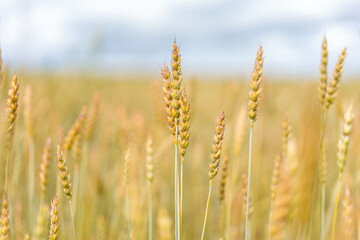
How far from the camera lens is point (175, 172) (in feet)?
2.23

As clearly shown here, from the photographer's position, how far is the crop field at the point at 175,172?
2.21ft

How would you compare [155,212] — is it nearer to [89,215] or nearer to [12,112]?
[89,215]

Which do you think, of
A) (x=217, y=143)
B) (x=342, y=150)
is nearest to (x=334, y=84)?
(x=342, y=150)

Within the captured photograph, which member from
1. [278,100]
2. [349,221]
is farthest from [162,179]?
[278,100]

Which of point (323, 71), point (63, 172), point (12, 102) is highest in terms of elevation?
point (323, 71)

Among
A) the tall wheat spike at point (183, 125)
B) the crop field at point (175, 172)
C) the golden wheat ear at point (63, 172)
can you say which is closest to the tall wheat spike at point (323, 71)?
the crop field at point (175, 172)

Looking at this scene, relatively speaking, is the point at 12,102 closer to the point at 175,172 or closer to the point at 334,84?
the point at 175,172

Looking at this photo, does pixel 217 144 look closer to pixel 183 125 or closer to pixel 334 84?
pixel 183 125

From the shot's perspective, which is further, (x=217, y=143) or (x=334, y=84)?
(x=334, y=84)

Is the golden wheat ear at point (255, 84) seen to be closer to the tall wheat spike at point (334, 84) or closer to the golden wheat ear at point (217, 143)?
the golden wheat ear at point (217, 143)

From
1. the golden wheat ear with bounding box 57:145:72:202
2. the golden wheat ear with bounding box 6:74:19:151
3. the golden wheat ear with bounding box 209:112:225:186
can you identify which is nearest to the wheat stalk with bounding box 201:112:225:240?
the golden wheat ear with bounding box 209:112:225:186

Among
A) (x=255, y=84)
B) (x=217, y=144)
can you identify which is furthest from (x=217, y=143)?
(x=255, y=84)

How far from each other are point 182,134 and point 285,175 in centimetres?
24

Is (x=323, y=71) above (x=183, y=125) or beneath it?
above
